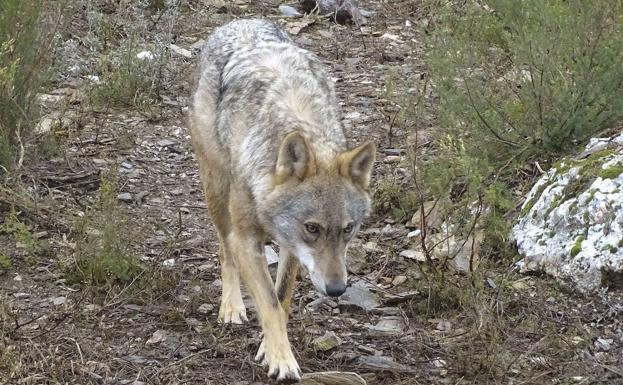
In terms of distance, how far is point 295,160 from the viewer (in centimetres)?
470

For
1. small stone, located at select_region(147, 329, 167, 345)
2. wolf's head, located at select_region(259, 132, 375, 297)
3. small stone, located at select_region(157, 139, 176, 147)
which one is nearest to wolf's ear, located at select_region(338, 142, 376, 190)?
wolf's head, located at select_region(259, 132, 375, 297)

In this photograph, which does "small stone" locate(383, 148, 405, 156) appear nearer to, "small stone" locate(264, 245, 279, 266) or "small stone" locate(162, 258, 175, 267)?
"small stone" locate(264, 245, 279, 266)

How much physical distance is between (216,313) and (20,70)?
2.71m

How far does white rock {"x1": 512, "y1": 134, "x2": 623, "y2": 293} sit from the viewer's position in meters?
5.39

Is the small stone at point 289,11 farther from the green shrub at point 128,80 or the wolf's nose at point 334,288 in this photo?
the wolf's nose at point 334,288

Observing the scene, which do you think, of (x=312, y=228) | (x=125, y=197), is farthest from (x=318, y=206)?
(x=125, y=197)

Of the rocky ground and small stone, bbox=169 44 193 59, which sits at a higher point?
the rocky ground

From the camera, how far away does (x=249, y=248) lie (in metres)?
4.98

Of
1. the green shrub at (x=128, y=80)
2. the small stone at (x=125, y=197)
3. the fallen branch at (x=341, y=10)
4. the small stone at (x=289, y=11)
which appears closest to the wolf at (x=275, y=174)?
the small stone at (x=125, y=197)

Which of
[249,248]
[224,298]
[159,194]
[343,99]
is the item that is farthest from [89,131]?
[249,248]

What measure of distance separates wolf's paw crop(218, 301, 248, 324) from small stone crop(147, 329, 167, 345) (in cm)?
41

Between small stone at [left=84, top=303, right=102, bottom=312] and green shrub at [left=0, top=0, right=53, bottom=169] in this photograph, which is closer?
small stone at [left=84, top=303, right=102, bottom=312]

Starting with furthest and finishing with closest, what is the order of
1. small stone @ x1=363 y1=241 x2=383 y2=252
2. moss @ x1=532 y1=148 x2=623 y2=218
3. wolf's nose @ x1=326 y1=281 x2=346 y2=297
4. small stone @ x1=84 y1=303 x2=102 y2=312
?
1. small stone @ x1=363 y1=241 x2=383 y2=252
2. moss @ x1=532 y1=148 x2=623 y2=218
3. small stone @ x1=84 y1=303 x2=102 y2=312
4. wolf's nose @ x1=326 y1=281 x2=346 y2=297

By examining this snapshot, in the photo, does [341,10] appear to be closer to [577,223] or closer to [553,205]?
[553,205]
